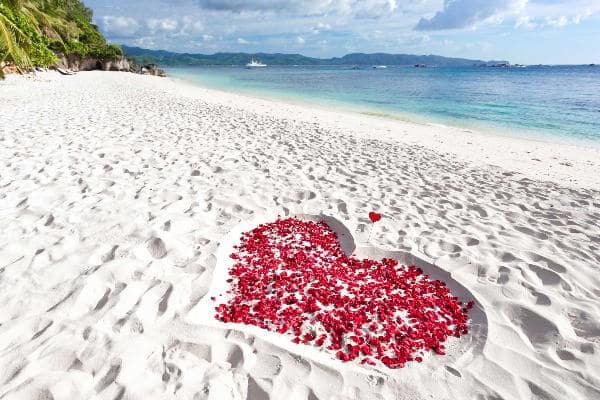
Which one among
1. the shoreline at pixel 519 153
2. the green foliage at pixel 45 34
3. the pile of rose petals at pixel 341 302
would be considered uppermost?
the green foliage at pixel 45 34

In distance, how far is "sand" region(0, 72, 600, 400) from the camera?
246 cm

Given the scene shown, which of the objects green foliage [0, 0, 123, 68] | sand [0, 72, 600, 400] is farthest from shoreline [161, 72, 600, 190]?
green foliage [0, 0, 123, 68]

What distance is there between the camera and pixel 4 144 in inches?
300

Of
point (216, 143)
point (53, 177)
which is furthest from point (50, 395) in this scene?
point (216, 143)

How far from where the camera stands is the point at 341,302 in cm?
331

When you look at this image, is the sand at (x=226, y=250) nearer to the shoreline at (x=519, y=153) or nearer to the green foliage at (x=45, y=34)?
the shoreline at (x=519, y=153)

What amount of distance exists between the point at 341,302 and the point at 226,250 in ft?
5.07

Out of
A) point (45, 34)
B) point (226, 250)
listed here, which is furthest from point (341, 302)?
point (45, 34)

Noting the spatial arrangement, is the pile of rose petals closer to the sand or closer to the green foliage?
the sand

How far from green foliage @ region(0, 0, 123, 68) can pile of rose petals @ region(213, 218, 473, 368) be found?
31.3 ft

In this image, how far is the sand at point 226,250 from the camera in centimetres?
246

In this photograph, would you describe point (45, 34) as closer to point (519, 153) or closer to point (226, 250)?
point (226, 250)

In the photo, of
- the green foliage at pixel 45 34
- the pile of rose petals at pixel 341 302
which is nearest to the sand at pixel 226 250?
the pile of rose petals at pixel 341 302

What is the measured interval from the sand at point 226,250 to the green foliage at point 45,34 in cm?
408
